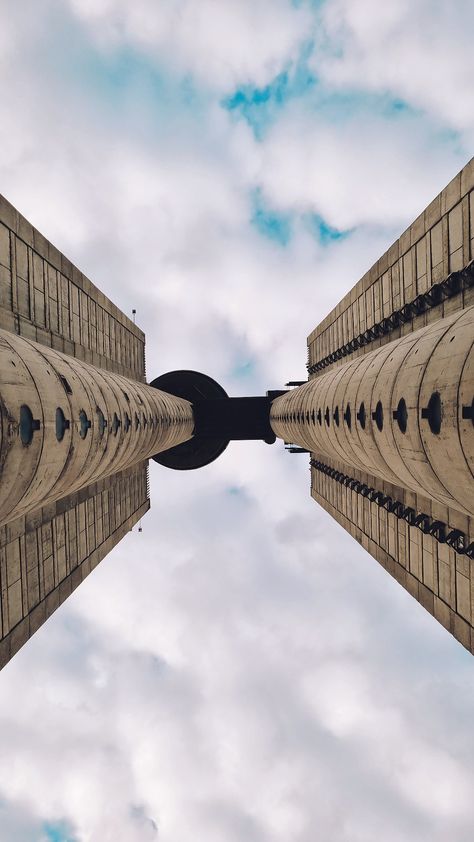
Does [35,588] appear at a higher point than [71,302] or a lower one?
lower

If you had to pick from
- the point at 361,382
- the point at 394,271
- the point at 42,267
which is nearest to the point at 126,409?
the point at 42,267

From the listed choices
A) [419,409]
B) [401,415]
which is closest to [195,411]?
[401,415]

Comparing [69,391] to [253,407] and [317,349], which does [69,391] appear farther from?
[253,407]

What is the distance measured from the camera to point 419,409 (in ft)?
41.7

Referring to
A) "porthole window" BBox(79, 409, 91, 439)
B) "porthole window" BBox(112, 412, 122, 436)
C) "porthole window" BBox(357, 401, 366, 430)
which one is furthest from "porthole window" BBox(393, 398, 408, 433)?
"porthole window" BBox(112, 412, 122, 436)

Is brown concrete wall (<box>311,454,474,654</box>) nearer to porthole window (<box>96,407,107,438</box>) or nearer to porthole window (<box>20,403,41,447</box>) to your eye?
porthole window (<box>96,407,107,438</box>)

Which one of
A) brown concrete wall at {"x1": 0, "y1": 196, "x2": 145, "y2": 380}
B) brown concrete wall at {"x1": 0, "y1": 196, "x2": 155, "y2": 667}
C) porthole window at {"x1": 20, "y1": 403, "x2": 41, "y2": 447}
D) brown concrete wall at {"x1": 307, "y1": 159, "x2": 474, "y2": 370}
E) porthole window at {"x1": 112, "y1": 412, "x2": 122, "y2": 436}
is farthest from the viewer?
porthole window at {"x1": 112, "y1": 412, "x2": 122, "y2": 436}

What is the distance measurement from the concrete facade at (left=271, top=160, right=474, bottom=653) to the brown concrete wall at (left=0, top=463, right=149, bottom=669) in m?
15.6

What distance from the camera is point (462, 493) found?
1240 cm

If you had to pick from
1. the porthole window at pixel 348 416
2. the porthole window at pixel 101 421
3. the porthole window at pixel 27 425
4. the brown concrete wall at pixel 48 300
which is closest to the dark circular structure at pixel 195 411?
the brown concrete wall at pixel 48 300

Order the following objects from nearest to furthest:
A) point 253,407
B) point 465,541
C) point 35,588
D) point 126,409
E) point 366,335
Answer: point 465,541 → point 35,588 → point 126,409 → point 366,335 → point 253,407

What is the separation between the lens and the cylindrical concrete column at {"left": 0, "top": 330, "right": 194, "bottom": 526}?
1188 centimetres

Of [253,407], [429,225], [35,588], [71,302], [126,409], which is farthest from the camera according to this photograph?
[253,407]

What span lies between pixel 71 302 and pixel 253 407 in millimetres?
39522
